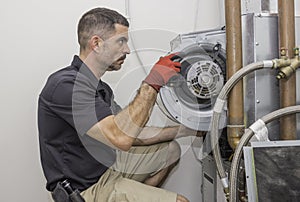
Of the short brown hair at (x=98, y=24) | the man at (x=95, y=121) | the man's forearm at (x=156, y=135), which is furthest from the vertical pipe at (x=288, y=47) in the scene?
the short brown hair at (x=98, y=24)

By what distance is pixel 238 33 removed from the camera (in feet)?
3.84

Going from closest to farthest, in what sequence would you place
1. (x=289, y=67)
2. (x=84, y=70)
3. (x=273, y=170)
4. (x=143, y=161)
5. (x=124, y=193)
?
(x=273, y=170) < (x=289, y=67) < (x=124, y=193) < (x=84, y=70) < (x=143, y=161)

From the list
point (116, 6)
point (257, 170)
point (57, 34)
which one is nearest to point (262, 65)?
point (257, 170)

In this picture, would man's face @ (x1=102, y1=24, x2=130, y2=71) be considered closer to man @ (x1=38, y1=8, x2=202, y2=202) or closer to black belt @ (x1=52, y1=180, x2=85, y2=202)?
man @ (x1=38, y1=8, x2=202, y2=202)

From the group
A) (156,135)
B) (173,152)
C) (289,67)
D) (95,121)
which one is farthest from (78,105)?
(289,67)

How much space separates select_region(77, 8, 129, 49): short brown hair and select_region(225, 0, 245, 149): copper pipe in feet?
1.53

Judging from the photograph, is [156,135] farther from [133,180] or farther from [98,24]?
[98,24]

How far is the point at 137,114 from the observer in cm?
120

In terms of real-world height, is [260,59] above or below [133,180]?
above

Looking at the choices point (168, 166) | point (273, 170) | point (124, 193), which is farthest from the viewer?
point (168, 166)

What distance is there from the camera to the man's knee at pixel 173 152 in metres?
1.60

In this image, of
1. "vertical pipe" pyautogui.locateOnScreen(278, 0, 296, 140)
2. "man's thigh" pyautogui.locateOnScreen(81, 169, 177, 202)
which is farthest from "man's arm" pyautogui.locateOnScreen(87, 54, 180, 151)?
"vertical pipe" pyautogui.locateOnScreen(278, 0, 296, 140)

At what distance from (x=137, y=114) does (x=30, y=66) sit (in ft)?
2.53

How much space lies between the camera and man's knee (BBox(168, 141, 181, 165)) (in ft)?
5.25
